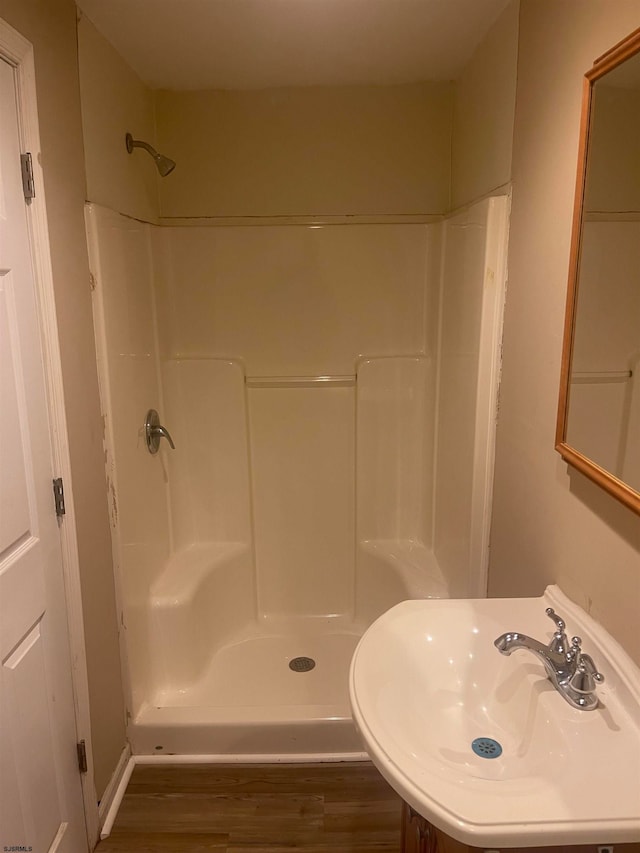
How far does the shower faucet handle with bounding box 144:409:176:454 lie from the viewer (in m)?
2.32

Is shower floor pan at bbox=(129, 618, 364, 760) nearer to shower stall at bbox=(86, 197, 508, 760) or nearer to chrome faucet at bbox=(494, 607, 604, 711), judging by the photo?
shower stall at bbox=(86, 197, 508, 760)

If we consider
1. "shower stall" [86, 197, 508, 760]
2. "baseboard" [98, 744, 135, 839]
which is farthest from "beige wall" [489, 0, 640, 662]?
"baseboard" [98, 744, 135, 839]

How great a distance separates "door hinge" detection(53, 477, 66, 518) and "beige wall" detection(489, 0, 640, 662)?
3.95 feet

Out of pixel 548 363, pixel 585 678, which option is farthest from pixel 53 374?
pixel 585 678

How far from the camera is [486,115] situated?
199 cm

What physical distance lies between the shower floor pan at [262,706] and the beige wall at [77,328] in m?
0.23

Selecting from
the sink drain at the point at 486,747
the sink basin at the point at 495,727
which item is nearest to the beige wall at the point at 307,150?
the sink basin at the point at 495,727

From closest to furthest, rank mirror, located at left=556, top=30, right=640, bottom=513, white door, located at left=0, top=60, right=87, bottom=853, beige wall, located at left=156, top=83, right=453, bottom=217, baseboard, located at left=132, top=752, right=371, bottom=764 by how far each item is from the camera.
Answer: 1. mirror, located at left=556, top=30, right=640, bottom=513
2. white door, located at left=0, top=60, right=87, bottom=853
3. baseboard, located at left=132, top=752, right=371, bottom=764
4. beige wall, located at left=156, top=83, right=453, bottom=217

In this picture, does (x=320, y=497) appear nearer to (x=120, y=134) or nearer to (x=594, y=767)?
(x=120, y=134)

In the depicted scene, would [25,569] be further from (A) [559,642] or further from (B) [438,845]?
(A) [559,642]

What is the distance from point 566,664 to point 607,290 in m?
0.72

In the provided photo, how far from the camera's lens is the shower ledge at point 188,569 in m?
2.33

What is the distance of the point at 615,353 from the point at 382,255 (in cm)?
151

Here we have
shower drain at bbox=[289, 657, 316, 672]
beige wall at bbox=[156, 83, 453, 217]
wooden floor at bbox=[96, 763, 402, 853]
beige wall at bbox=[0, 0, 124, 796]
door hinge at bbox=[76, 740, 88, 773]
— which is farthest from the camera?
shower drain at bbox=[289, 657, 316, 672]
